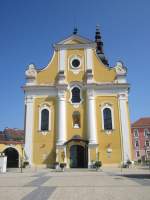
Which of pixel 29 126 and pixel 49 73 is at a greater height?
pixel 49 73

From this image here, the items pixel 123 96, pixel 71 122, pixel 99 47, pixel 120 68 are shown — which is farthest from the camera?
pixel 99 47

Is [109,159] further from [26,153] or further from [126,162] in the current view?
[26,153]

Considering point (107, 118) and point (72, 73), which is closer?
point (107, 118)

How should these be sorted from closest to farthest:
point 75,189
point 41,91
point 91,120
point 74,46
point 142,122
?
point 75,189, point 91,120, point 41,91, point 74,46, point 142,122

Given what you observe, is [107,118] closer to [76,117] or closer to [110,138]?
[110,138]

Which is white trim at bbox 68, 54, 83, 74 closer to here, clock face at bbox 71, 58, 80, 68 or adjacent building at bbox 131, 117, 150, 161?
clock face at bbox 71, 58, 80, 68

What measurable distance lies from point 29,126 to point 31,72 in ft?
23.2

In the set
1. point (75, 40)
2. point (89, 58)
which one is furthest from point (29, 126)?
point (75, 40)

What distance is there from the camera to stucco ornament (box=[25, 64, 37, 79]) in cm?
Result: 3450

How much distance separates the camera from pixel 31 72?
34875 millimetres

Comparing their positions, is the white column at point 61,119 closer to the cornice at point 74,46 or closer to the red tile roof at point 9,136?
the cornice at point 74,46

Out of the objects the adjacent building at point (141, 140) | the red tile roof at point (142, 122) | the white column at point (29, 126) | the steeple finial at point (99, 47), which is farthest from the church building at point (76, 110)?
the red tile roof at point (142, 122)

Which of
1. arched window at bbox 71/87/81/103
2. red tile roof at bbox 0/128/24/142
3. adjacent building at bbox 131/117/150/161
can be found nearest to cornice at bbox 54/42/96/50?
arched window at bbox 71/87/81/103

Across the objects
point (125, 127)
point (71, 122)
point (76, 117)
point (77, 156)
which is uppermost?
point (76, 117)
